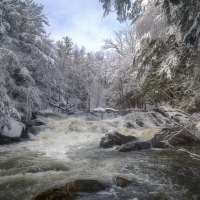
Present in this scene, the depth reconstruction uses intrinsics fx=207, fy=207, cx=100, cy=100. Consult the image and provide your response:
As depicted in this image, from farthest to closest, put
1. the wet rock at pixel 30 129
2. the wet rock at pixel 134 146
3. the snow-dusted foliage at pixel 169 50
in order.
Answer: the wet rock at pixel 30 129 → the wet rock at pixel 134 146 → the snow-dusted foliage at pixel 169 50

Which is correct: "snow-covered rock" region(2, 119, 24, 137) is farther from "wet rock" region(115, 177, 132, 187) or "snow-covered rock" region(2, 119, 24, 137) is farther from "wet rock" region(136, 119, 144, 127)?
"wet rock" region(136, 119, 144, 127)

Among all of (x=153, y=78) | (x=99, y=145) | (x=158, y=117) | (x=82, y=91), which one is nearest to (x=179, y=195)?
(x=153, y=78)

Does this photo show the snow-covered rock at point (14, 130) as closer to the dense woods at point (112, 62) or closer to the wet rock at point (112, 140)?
the dense woods at point (112, 62)

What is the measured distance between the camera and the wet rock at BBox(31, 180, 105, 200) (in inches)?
163

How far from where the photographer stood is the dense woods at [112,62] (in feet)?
16.2

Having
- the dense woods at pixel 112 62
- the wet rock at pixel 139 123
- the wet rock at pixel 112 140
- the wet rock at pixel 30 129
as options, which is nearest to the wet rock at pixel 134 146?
the wet rock at pixel 112 140

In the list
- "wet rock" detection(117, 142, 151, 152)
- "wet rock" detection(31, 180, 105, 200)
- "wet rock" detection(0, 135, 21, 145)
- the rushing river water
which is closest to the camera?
"wet rock" detection(31, 180, 105, 200)

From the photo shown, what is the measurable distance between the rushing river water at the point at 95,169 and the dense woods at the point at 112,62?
1.93 meters

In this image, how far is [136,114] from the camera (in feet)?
54.0

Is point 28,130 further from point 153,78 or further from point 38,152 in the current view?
point 153,78

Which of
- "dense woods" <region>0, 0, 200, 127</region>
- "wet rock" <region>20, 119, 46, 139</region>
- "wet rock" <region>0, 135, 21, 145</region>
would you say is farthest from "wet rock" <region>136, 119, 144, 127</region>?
"wet rock" <region>0, 135, 21, 145</region>

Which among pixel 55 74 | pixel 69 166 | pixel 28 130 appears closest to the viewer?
pixel 69 166

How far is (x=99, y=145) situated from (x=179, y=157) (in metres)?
3.94

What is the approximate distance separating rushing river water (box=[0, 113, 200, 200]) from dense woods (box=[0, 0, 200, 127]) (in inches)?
75.9
